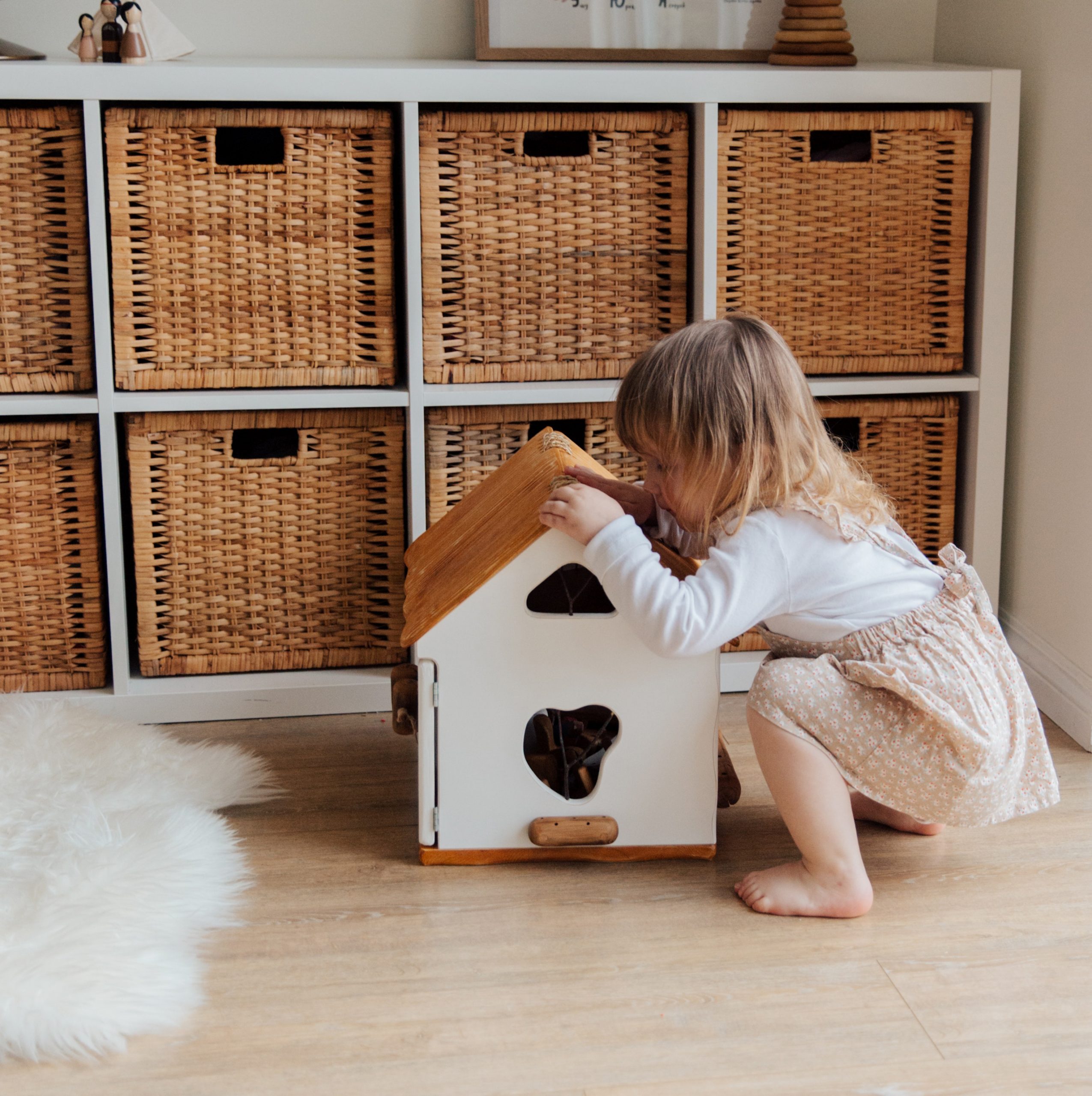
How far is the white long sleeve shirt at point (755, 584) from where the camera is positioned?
3.93ft

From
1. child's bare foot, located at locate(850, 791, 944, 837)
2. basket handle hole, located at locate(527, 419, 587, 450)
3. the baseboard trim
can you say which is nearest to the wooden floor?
child's bare foot, located at locate(850, 791, 944, 837)

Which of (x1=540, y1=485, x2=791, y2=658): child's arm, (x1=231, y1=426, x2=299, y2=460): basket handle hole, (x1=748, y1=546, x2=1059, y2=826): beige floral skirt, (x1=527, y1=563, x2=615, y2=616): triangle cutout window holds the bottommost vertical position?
(x1=748, y1=546, x2=1059, y2=826): beige floral skirt

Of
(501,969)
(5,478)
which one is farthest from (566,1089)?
(5,478)

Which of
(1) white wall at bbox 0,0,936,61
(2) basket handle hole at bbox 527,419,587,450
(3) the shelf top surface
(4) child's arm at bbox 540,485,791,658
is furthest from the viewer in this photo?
(1) white wall at bbox 0,0,936,61

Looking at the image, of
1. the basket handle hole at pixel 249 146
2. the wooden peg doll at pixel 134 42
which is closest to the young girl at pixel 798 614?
the basket handle hole at pixel 249 146

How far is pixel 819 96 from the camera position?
5.31ft

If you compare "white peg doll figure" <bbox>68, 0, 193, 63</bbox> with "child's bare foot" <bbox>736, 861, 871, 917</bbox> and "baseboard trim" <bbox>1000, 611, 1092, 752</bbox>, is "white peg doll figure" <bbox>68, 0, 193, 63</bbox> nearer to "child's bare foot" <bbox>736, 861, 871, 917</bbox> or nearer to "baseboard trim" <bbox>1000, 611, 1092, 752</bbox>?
"child's bare foot" <bbox>736, 861, 871, 917</bbox>

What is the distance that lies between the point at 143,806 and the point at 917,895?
0.79m

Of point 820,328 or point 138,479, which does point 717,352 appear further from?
point 138,479

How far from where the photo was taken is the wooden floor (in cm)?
99

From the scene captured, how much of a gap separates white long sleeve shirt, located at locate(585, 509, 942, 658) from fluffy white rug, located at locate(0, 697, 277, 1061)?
0.48 metres

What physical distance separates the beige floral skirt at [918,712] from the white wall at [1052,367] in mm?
407

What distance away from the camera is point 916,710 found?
4.03ft

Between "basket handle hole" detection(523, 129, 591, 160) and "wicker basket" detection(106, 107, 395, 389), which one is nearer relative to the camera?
"wicker basket" detection(106, 107, 395, 389)
